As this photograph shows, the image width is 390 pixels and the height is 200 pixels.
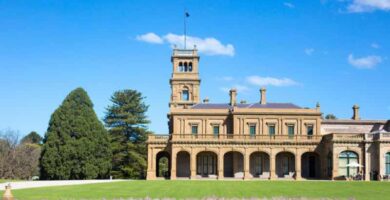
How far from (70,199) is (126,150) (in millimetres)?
49805

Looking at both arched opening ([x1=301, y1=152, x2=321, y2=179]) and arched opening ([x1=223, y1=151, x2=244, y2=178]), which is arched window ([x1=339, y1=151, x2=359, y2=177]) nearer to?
arched opening ([x1=301, y1=152, x2=321, y2=179])

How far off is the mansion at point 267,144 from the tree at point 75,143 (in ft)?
18.5

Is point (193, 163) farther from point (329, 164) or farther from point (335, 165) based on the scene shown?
point (335, 165)

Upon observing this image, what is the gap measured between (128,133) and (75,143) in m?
16.4

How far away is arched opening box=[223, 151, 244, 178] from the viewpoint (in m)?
65.6

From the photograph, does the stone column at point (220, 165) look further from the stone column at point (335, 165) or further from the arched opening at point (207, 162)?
the stone column at point (335, 165)

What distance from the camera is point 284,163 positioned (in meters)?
66.6

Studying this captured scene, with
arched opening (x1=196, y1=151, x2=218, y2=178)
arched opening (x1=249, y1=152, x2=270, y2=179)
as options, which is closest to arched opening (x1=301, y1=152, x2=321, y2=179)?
arched opening (x1=249, y1=152, x2=270, y2=179)

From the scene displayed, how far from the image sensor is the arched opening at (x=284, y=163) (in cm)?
6631

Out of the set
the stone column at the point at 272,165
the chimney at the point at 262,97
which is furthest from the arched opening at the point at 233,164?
the chimney at the point at 262,97

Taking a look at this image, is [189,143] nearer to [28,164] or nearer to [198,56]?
[198,56]

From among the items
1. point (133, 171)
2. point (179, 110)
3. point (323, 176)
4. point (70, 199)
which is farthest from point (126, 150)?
point (70, 199)

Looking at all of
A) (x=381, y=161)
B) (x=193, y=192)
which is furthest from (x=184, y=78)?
(x=193, y=192)

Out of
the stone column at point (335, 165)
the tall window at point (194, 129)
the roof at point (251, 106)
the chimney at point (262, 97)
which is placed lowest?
the stone column at point (335, 165)
